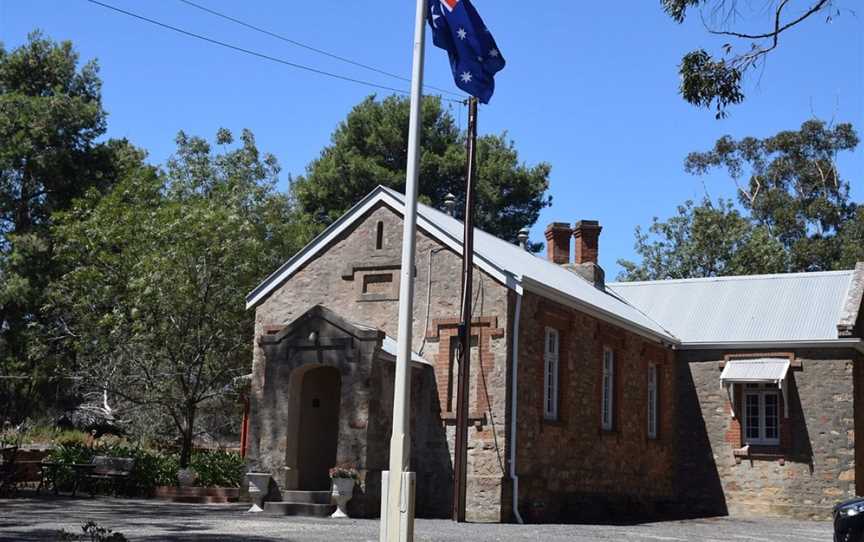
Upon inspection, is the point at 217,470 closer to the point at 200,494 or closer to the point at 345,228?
the point at 200,494

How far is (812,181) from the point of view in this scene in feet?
160

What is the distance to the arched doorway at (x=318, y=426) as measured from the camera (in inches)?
826

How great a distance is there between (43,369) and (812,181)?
118 ft

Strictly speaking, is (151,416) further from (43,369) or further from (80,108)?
(80,108)

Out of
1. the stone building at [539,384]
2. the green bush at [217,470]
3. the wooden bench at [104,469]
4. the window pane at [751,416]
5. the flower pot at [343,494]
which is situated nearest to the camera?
the flower pot at [343,494]

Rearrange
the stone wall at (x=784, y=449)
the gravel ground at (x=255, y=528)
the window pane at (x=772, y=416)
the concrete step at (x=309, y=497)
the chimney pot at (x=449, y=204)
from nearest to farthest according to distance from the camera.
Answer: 1. the gravel ground at (x=255, y=528)
2. the concrete step at (x=309, y=497)
3. the chimney pot at (x=449, y=204)
4. the stone wall at (x=784, y=449)
5. the window pane at (x=772, y=416)

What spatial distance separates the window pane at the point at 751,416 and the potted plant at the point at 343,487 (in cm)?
1325

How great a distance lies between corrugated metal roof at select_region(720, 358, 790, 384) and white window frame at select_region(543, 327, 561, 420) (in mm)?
6965

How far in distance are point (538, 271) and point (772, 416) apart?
843 centimetres

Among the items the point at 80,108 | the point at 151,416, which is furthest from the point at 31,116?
the point at 151,416

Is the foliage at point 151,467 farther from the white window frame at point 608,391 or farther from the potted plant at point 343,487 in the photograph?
the white window frame at point 608,391

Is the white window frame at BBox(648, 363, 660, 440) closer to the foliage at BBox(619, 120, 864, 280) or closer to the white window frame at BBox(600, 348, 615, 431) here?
the white window frame at BBox(600, 348, 615, 431)

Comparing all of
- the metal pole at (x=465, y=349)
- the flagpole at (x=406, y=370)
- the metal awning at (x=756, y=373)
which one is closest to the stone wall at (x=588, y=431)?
the metal pole at (x=465, y=349)

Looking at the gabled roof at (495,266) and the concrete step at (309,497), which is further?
the gabled roof at (495,266)
